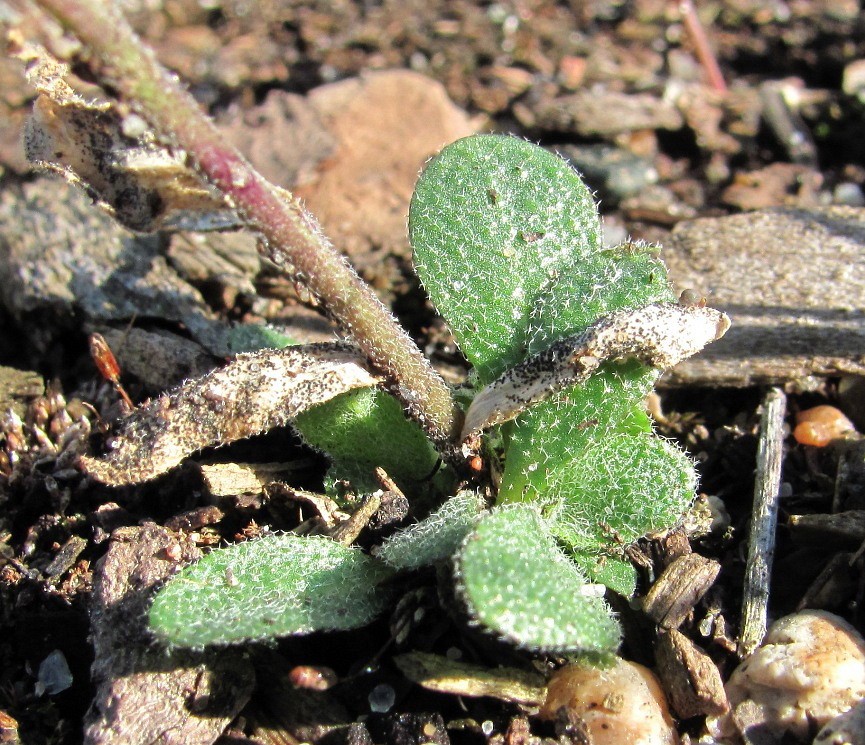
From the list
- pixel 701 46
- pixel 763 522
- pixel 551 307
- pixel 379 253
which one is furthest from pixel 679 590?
pixel 701 46

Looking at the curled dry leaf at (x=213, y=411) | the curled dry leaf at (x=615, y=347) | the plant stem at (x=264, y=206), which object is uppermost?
the plant stem at (x=264, y=206)

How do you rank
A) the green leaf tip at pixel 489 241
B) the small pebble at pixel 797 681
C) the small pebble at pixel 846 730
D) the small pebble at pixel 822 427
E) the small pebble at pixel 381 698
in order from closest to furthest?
the small pebble at pixel 846 730
the small pebble at pixel 797 681
the small pebble at pixel 381 698
the green leaf tip at pixel 489 241
the small pebble at pixel 822 427

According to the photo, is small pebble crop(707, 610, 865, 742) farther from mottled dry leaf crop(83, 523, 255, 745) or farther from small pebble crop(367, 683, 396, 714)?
mottled dry leaf crop(83, 523, 255, 745)

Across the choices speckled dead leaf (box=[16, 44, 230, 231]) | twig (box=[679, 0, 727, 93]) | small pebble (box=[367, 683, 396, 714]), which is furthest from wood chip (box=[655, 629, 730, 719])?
twig (box=[679, 0, 727, 93])

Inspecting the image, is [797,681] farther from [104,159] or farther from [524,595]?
[104,159]

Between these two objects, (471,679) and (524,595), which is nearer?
(524,595)

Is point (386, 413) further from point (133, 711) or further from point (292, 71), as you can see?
point (292, 71)

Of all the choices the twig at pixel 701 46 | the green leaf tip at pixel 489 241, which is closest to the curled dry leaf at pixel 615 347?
the green leaf tip at pixel 489 241

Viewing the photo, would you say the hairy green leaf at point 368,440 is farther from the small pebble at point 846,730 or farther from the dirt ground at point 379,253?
the small pebble at point 846,730
